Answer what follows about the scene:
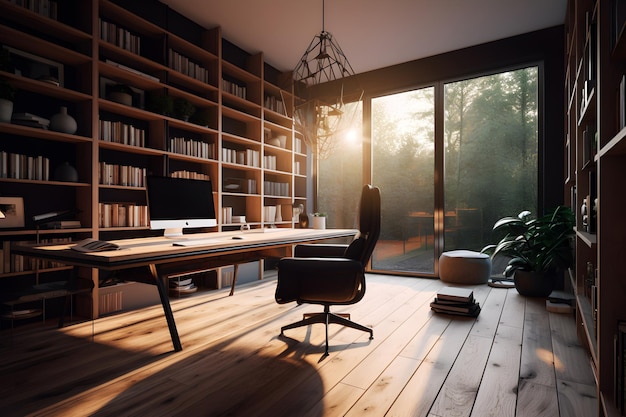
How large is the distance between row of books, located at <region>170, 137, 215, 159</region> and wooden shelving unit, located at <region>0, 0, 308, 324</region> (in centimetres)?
1

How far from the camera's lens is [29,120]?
9.29 feet

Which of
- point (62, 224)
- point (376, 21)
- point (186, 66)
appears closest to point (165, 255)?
point (62, 224)

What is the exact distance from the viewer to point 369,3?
3.90 metres

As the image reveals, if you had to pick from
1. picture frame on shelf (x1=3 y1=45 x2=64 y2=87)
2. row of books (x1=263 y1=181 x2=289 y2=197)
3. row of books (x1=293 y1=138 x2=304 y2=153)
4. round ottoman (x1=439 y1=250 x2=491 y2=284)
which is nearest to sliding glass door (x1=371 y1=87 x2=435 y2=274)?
round ottoman (x1=439 y1=250 x2=491 y2=284)

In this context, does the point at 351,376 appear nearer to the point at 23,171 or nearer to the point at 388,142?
the point at 23,171

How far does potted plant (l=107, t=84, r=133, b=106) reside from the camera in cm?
346

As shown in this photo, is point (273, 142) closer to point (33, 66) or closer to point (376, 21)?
point (376, 21)

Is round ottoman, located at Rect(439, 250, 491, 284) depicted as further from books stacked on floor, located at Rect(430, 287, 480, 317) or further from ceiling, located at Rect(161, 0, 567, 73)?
ceiling, located at Rect(161, 0, 567, 73)

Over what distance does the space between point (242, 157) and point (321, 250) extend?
2.40 meters

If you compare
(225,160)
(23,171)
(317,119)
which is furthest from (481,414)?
(225,160)

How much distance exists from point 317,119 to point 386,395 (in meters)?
1.78

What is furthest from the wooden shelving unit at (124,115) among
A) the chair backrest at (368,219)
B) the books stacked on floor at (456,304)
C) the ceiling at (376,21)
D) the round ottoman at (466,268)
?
the round ottoman at (466,268)

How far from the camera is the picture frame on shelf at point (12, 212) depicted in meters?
2.80

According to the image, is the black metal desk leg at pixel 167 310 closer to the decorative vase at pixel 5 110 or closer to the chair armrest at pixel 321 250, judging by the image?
the chair armrest at pixel 321 250
